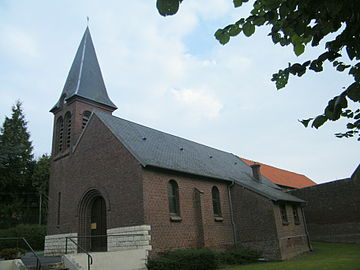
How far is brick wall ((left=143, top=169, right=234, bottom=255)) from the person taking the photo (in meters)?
16.2

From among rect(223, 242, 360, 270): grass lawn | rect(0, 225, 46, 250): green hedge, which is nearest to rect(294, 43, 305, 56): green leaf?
rect(223, 242, 360, 270): grass lawn

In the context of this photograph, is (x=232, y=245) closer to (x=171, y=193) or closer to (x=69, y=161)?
(x=171, y=193)

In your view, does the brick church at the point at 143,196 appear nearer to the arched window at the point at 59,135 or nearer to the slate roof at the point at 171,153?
the arched window at the point at 59,135

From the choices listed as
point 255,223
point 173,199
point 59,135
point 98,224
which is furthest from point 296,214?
point 59,135

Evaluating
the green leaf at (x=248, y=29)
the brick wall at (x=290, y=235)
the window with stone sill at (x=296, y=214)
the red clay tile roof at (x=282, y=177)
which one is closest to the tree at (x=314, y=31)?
the green leaf at (x=248, y=29)

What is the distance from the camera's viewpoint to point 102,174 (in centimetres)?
1875

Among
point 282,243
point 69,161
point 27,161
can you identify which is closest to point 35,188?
point 27,161

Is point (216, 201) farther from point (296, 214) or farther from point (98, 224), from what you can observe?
point (98, 224)

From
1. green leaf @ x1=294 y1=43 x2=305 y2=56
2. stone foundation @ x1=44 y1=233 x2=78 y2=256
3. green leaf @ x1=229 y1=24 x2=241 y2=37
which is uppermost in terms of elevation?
green leaf @ x1=229 y1=24 x2=241 y2=37

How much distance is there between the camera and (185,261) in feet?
47.6

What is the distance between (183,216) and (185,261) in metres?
3.76

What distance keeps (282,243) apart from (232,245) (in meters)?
3.13

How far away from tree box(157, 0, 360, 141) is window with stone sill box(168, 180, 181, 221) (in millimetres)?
14660

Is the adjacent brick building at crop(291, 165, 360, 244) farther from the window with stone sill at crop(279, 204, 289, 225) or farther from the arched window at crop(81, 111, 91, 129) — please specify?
the arched window at crop(81, 111, 91, 129)
